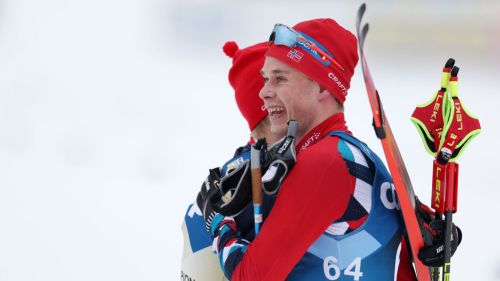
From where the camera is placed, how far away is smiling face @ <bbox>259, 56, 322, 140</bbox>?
8.96ft

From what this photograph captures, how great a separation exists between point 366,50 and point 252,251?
5.22 metres

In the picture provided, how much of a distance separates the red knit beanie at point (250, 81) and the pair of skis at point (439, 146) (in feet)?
2.78

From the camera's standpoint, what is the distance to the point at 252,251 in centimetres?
238

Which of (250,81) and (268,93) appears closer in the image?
(268,93)

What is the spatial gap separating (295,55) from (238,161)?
521 millimetres

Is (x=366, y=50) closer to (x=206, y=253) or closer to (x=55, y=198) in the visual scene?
(x=55, y=198)

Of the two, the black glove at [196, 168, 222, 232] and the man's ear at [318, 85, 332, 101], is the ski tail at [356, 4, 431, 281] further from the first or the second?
the black glove at [196, 168, 222, 232]

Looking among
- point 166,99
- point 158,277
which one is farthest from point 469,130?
point 166,99

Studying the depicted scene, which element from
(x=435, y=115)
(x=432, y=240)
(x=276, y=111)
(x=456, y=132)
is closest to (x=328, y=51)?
(x=276, y=111)

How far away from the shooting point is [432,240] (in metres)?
2.54

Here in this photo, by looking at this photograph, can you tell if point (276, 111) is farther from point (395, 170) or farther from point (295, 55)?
point (395, 170)

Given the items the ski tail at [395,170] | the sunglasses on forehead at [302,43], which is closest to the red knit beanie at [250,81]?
the sunglasses on forehead at [302,43]

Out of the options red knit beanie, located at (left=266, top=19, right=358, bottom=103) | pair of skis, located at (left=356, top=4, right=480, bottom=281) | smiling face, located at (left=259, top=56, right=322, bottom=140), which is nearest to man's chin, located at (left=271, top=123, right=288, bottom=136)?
smiling face, located at (left=259, top=56, right=322, bottom=140)

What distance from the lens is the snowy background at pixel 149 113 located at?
4.86 metres
